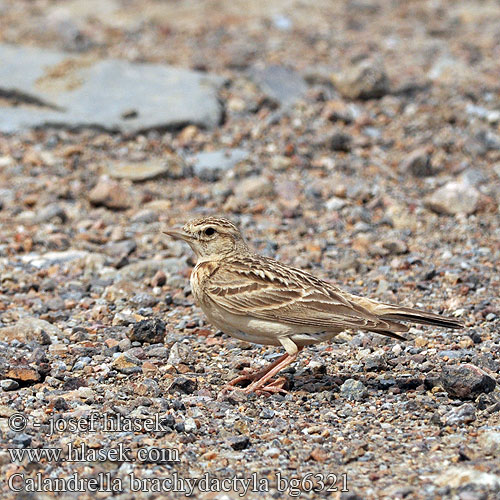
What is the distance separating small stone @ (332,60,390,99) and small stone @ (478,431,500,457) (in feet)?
31.6

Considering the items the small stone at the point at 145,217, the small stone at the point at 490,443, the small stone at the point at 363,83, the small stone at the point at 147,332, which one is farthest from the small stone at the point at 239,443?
the small stone at the point at 363,83

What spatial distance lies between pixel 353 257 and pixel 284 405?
3533mm

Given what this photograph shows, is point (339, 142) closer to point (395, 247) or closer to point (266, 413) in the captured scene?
point (395, 247)

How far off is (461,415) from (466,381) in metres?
0.36

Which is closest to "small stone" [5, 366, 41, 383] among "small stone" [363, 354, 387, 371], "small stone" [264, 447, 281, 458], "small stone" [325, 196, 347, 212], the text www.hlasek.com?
the text www.hlasek.com

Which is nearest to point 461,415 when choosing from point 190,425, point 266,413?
point 266,413

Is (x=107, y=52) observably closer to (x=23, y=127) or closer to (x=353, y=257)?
(x=23, y=127)

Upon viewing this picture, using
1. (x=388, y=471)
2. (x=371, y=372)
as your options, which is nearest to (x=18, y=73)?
(x=371, y=372)

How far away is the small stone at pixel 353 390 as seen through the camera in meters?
6.57

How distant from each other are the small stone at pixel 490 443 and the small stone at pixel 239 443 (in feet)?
5.06

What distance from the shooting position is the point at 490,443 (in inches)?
219

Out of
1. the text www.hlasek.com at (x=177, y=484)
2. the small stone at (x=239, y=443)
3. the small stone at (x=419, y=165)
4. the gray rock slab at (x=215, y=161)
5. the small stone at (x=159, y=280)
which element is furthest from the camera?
the gray rock slab at (x=215, y=161)

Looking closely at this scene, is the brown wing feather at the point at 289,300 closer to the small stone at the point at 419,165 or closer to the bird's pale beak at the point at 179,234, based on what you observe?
the bird's pale beak at the point at 179,234

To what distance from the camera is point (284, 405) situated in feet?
21.3
